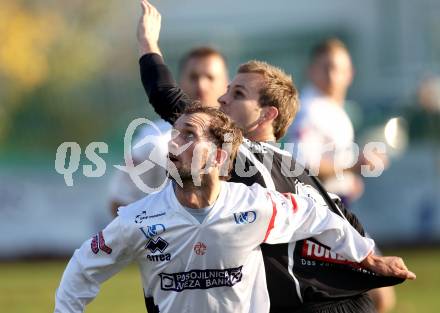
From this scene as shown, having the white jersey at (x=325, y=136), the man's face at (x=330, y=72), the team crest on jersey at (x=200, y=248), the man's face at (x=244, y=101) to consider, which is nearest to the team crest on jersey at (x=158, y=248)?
the team crest on jersey at (x=200, y=248)

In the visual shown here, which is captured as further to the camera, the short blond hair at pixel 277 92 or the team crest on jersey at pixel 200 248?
the short blond hair at pixel 277 92

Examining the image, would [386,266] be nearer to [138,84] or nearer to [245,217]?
[245,217]

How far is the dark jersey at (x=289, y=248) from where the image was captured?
5512mm

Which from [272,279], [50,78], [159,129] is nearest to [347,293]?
[272,279]

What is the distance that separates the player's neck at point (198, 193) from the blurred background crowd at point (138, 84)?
44.1ft

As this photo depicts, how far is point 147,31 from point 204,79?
5.51 feet

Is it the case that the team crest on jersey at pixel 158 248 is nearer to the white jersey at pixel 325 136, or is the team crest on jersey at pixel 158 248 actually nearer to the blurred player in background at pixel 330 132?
the blurred player in background at pixel 330 132

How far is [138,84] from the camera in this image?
27.1 metres

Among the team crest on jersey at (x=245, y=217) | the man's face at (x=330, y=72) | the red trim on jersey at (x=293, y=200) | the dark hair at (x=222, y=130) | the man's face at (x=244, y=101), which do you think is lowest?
the team crest on jersey at (x=245, y=217)

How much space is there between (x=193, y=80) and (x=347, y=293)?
2.63m

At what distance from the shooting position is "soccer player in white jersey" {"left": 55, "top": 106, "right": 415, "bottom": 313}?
514cm

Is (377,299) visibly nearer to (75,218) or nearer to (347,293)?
(347,293)

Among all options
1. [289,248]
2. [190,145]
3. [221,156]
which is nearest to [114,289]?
[289,248]

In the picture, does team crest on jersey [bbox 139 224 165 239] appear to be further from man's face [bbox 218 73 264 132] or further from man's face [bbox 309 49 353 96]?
man's face [bbox 309 49 353 96]
